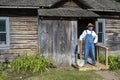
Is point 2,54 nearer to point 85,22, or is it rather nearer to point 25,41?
point 25,41

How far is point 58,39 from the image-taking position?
13.1 meters

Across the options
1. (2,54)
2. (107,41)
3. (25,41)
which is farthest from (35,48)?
(107,41)

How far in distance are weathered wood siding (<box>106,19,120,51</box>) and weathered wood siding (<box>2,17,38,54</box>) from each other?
16.7ft

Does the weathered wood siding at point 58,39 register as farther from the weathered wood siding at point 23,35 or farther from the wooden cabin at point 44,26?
the weathered wood siding at point 23,35

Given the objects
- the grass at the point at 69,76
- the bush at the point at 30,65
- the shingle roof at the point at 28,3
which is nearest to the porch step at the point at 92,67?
the grass at the point at 69,76

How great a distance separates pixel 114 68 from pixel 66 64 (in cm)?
243

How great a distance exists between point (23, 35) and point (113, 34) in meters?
6.16

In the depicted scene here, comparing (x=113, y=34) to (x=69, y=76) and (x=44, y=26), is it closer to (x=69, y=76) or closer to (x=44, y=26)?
(x=44, y=26)

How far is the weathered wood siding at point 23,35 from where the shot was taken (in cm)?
1396

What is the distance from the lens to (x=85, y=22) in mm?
17094

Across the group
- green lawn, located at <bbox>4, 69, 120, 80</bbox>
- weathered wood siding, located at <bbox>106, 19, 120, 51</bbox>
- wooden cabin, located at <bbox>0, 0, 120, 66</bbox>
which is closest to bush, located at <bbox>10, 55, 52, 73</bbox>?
green lawn, located at <bbox>4, 69, 120, 80</bbox>

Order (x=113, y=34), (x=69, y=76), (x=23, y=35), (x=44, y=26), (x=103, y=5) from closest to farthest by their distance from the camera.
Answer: (x=69, y=76) < (x=44, y=26) < (x=23, y=35) < (x=103, y=5) < (x=113, y=34)

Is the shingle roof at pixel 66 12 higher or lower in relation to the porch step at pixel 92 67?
higher

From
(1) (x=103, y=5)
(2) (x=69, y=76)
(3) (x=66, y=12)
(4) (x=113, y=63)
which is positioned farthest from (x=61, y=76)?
(1) (x=103, y=5)
